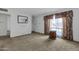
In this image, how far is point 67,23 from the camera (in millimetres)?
1538

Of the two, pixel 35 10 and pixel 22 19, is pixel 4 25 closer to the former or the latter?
pixel 22 19

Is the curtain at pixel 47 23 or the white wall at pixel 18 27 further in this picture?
the curtain at pixel 47 23

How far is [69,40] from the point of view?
1.51 meters

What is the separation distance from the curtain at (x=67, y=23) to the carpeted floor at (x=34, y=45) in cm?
12

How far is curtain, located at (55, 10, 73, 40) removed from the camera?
1517 mm

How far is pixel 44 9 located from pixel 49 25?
0.37 metres

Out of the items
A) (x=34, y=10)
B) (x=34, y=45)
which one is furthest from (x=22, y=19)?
(x=34, y=45)

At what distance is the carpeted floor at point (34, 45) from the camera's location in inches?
57.4

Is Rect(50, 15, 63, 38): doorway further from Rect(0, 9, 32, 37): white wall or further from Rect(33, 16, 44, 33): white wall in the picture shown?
Rect(0, 9, 32, 37): white wall

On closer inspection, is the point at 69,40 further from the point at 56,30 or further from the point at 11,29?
the point at 11,29

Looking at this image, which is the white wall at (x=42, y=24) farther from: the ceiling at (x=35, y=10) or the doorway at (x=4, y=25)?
the doorway at (x=4, y=25)

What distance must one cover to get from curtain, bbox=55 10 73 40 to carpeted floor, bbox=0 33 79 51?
119mm

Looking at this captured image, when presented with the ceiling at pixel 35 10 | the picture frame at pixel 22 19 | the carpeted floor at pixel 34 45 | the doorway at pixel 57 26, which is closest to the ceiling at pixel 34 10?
the ceiling at pixel 35 10
